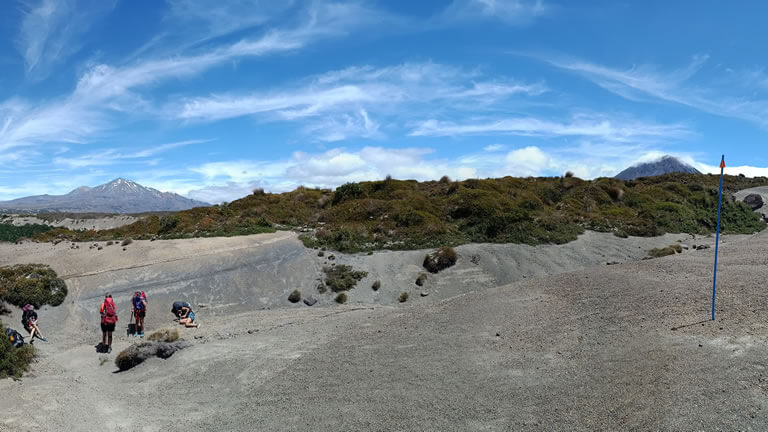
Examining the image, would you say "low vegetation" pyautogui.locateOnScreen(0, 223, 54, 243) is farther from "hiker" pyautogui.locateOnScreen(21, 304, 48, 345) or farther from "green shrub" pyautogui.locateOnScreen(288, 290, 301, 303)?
"green shrub" pyautogui.locateOnScreen(288, 290, 301, 303)

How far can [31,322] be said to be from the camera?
604 inches

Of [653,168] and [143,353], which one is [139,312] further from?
[653,168]

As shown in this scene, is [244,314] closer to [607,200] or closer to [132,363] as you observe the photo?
[132,363]

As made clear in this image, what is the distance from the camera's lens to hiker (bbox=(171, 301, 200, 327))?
16.8 metres

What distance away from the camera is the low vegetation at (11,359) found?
1130 centimetres

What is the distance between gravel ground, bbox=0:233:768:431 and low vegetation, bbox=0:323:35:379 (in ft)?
1.03

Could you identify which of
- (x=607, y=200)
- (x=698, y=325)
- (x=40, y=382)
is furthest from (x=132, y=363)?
(x=607, y=200)

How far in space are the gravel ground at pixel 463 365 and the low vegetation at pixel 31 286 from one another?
0.56 m

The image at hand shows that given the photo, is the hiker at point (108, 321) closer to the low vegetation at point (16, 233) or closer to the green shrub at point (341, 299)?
the green shrub at point (341, 299)

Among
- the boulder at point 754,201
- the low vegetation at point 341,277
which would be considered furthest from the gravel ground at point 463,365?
the boulder at point 754,201

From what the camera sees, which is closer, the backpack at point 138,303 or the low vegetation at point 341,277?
the backpack at point 138,303

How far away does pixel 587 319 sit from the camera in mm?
10711

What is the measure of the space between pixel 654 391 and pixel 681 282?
249 inches

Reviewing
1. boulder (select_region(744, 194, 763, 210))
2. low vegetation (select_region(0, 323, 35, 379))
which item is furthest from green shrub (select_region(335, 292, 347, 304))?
boulder (select_region(744, 194, 763, 210))
